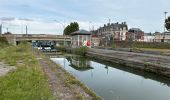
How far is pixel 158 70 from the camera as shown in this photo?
82.7 ft

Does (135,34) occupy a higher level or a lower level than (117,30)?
lower

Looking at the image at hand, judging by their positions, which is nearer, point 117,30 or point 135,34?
point 135,34

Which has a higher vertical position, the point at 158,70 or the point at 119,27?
the point at 119,27

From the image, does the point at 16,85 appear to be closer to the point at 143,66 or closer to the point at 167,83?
the point at 167,83

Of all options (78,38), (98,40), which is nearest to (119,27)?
(98,40)

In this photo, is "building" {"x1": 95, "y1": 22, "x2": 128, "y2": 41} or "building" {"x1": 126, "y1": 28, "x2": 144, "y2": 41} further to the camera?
"building" {"x1": 95, "y1": 22, "x2": 128, "y2": 41}

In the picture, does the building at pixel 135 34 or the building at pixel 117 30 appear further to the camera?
the building at pixel 117 30

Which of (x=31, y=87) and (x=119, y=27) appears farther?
(x=119, y=27)

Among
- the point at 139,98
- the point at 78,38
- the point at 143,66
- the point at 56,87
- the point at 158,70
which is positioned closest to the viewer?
the point at 56,87

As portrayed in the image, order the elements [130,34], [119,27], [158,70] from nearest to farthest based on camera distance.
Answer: [158,70] < [130,34] < [119,27]

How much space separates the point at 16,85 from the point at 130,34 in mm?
124370

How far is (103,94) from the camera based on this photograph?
15375 mm

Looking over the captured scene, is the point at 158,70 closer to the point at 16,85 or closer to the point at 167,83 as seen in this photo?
the point at 167,83

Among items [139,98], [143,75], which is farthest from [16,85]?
[143,75]
